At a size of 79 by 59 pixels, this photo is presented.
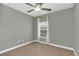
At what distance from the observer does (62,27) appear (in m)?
3.35

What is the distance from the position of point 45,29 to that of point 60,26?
125 cm

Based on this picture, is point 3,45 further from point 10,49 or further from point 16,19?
point 16,19

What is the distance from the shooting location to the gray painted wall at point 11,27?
2.66 meters

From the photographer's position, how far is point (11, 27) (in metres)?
3.03

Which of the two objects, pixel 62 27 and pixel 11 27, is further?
pixel 62 27

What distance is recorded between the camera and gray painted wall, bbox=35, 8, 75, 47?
3061mm

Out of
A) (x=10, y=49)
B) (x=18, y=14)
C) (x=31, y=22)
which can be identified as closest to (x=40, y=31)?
(x=31, y=22)

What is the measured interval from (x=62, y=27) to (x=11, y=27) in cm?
264

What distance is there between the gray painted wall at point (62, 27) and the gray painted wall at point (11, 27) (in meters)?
1.76

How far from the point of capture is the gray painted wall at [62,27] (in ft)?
10.0

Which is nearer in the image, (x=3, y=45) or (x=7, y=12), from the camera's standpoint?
(x=3, y=45)

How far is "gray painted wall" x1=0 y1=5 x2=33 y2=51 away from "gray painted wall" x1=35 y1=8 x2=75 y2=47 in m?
1.76

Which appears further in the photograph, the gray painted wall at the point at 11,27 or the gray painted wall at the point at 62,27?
the gray painted wall at the point at 62,27

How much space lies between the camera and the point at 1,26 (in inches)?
102
